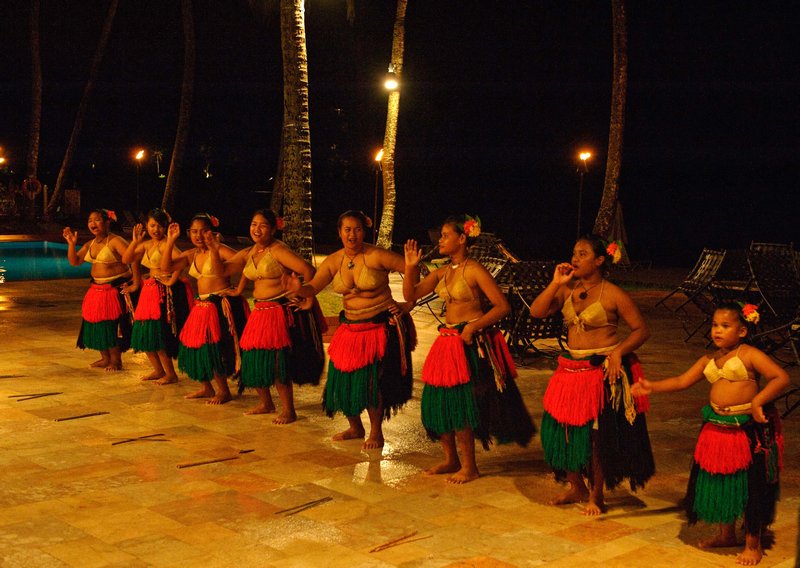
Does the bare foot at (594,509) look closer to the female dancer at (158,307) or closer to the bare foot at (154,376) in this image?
the female dancer at (158,307)

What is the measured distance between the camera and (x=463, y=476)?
5.70m

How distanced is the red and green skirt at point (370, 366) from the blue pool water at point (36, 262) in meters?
12.4

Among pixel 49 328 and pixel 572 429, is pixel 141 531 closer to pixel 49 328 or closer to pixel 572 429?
pixel 572 429

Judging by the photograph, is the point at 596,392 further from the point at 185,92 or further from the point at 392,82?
the point at 185,92

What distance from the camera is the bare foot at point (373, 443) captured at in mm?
6434

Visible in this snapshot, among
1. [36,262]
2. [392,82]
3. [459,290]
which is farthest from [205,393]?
[36,262]

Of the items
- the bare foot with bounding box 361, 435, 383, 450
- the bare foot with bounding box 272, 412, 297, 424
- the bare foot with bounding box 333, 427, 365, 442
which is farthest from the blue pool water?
the bare foot with bounding box 361, 435, 383, 450

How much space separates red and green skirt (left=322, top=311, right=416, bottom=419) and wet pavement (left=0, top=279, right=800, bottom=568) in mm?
305

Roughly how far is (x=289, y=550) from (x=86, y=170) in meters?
39.5

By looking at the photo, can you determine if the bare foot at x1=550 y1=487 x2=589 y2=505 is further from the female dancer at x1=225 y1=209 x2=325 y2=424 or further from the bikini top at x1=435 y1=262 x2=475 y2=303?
the female dancer at x1=225 y1=209 x2=325 y2=424

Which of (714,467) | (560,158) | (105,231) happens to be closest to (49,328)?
(105,231)

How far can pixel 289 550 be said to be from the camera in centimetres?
451

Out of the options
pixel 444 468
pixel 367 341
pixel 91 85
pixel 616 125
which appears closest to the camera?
pixel 444 468

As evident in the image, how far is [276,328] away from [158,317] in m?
1.63
